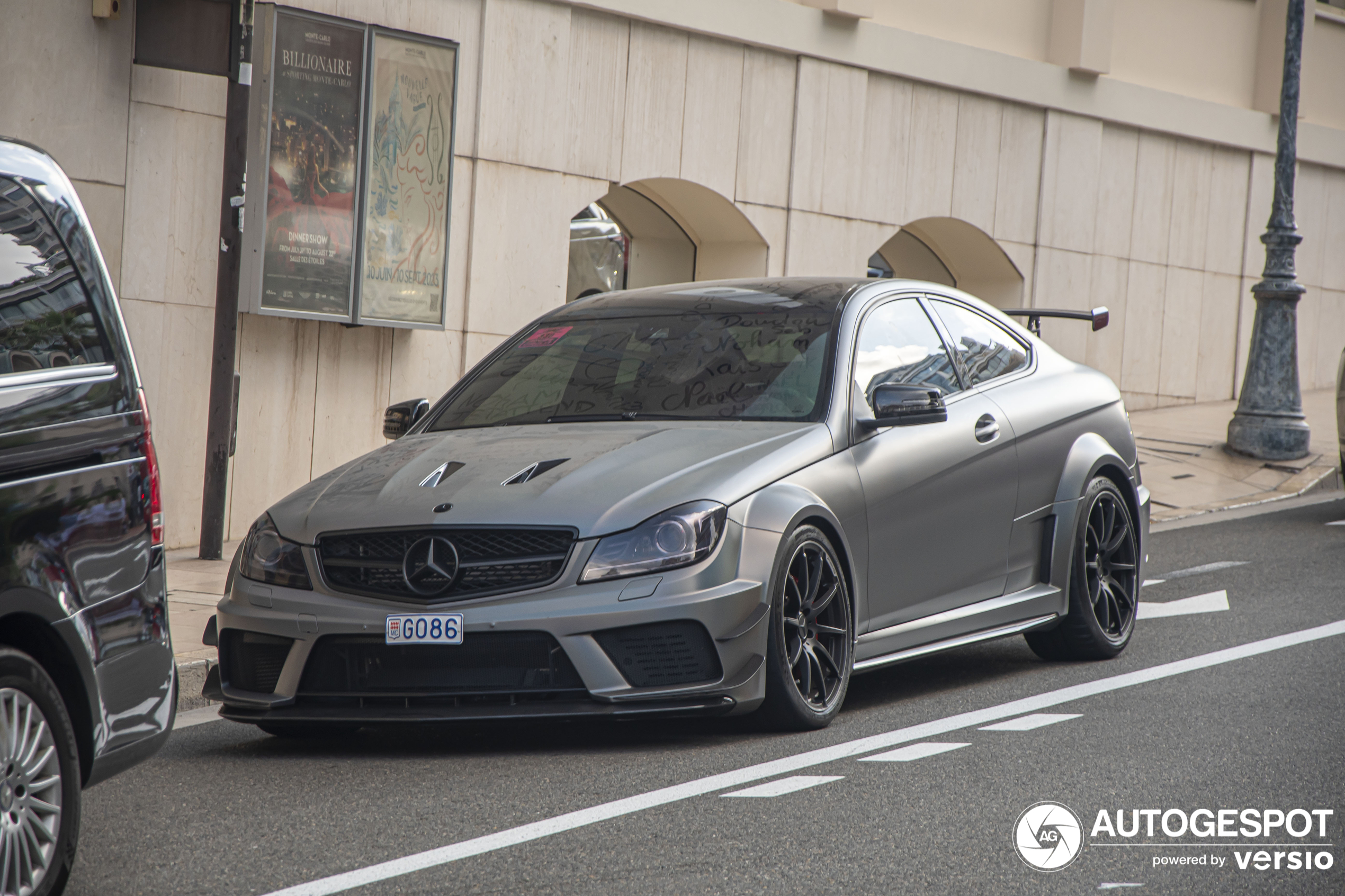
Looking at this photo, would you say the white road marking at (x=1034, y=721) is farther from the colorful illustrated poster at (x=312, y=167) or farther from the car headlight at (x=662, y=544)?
the colorful illustrated poster at (x=312, y=167)

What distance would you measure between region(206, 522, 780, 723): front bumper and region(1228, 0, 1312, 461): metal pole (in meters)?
11.1

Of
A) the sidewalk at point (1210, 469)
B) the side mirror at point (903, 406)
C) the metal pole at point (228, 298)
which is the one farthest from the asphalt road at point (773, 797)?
the sidewalk at point (1210, 469)

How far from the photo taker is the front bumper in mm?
5262

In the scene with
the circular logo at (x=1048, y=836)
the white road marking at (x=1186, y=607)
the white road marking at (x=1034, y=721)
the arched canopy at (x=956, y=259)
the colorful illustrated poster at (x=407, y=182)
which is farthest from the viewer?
the arched canopy at (x=956, y=259)

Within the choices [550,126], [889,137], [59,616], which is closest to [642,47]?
[550,126]

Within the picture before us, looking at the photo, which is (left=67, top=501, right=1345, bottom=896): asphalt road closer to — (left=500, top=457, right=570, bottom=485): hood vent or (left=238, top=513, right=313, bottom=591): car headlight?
(left=238, top=513, right=313, bottom=591): car headlight

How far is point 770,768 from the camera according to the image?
527 cm

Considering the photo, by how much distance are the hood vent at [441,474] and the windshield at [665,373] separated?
662 mm

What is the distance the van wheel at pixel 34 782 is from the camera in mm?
3637

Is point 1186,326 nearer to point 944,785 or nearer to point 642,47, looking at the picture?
point 642,47

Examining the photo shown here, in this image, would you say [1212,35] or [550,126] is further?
[1212,35]

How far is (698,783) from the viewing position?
5.09 metres

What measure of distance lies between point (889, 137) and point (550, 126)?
13.4 ft

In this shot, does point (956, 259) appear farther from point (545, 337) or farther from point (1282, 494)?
point (545, 337)
